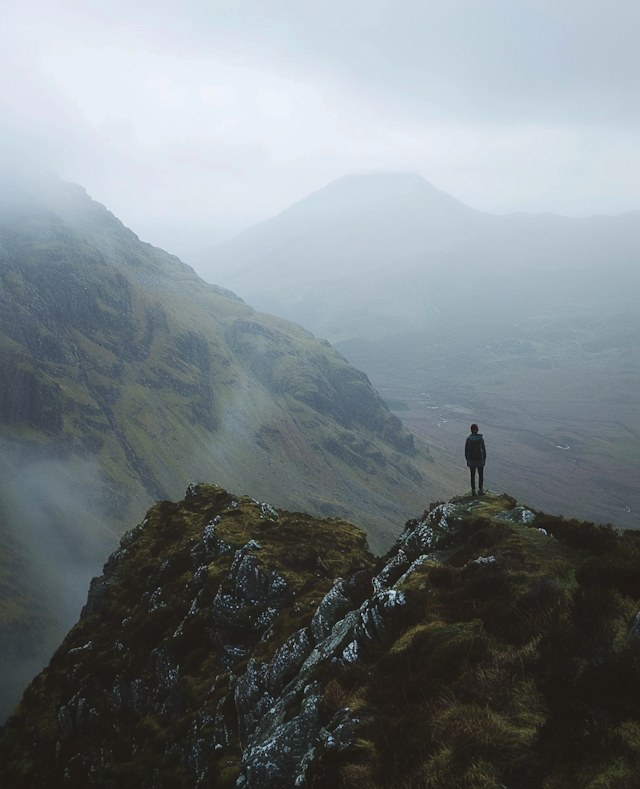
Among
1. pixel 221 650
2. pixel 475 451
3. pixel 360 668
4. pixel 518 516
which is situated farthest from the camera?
pixel 221 650

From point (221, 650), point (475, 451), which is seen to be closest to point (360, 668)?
point (475, 451)

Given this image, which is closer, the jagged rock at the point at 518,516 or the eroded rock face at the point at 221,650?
the eroded rock face at the point at 221,650

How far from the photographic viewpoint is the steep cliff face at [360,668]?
37.0ft

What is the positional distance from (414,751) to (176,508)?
5474 centimetres

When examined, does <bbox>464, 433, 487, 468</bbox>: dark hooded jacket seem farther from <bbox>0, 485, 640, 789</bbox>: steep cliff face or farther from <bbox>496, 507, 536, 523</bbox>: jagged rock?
<bbox>496, 507, 536, 523</bbox>: jagged rock

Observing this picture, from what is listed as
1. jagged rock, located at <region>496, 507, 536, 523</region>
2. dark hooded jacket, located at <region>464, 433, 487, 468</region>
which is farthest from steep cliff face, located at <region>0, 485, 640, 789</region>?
dark hooded jacket, located at <region>464, 433, 487, 468</region>

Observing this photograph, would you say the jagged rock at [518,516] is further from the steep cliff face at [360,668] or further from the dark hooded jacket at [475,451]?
the dark hooded jacket at [475,451]

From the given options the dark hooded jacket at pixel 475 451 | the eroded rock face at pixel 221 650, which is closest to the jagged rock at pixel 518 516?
the dark hooded jacket at pixel 475 451

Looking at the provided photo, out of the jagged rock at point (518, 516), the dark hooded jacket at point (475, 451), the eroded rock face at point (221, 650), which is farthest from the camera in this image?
the dark hooded jacket at point (475, 451)

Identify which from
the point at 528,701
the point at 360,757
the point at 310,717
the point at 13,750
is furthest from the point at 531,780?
the point at 13,750

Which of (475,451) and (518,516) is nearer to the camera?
(518,516)

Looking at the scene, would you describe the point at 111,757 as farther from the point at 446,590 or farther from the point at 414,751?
the point at 414,751

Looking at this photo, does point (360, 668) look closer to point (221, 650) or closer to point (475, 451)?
point (475, 451)

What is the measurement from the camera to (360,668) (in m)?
16.8
